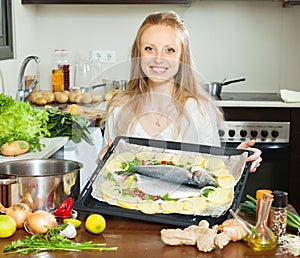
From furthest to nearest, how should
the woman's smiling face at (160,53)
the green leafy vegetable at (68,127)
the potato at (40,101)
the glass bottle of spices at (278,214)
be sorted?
1. the potato at (40,101)
2. the green leafy vegetable at (68,127)
3. the woman's smiling face at (160,53)
4. the glass bottle of spices at (278,214)

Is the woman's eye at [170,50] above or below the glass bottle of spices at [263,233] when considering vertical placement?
above

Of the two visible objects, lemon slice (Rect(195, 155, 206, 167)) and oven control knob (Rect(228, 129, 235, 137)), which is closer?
lemon slice (Rect(195, 155, 206, 167))

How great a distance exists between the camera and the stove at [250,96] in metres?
3.50

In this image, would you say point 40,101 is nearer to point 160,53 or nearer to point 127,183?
point 160,53

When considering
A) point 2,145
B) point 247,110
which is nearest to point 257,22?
point 247,110

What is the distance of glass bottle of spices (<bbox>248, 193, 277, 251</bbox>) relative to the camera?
51.3 inches

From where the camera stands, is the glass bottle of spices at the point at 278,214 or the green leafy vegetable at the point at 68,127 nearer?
the glass bottle of spices at the point at 278,214

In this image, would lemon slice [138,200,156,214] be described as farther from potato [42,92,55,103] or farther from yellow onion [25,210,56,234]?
potato [42,92,55,103]

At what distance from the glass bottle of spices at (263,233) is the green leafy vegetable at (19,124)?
1065mm

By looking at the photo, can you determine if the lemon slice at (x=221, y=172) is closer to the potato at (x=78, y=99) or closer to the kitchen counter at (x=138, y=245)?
the kitchen counter at (x=138, y=245)

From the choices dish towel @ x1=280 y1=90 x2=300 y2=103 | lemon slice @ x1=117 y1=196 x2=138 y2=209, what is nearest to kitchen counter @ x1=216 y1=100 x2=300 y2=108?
dish towel @ x1=280 y1=90 x2=300 y2=103

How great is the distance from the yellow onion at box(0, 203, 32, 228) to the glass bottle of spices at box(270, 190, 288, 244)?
60cm

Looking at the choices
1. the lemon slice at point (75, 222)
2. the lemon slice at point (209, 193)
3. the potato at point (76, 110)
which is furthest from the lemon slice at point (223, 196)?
the potato at point (76, 110)

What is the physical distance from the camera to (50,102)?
341 centimetres
